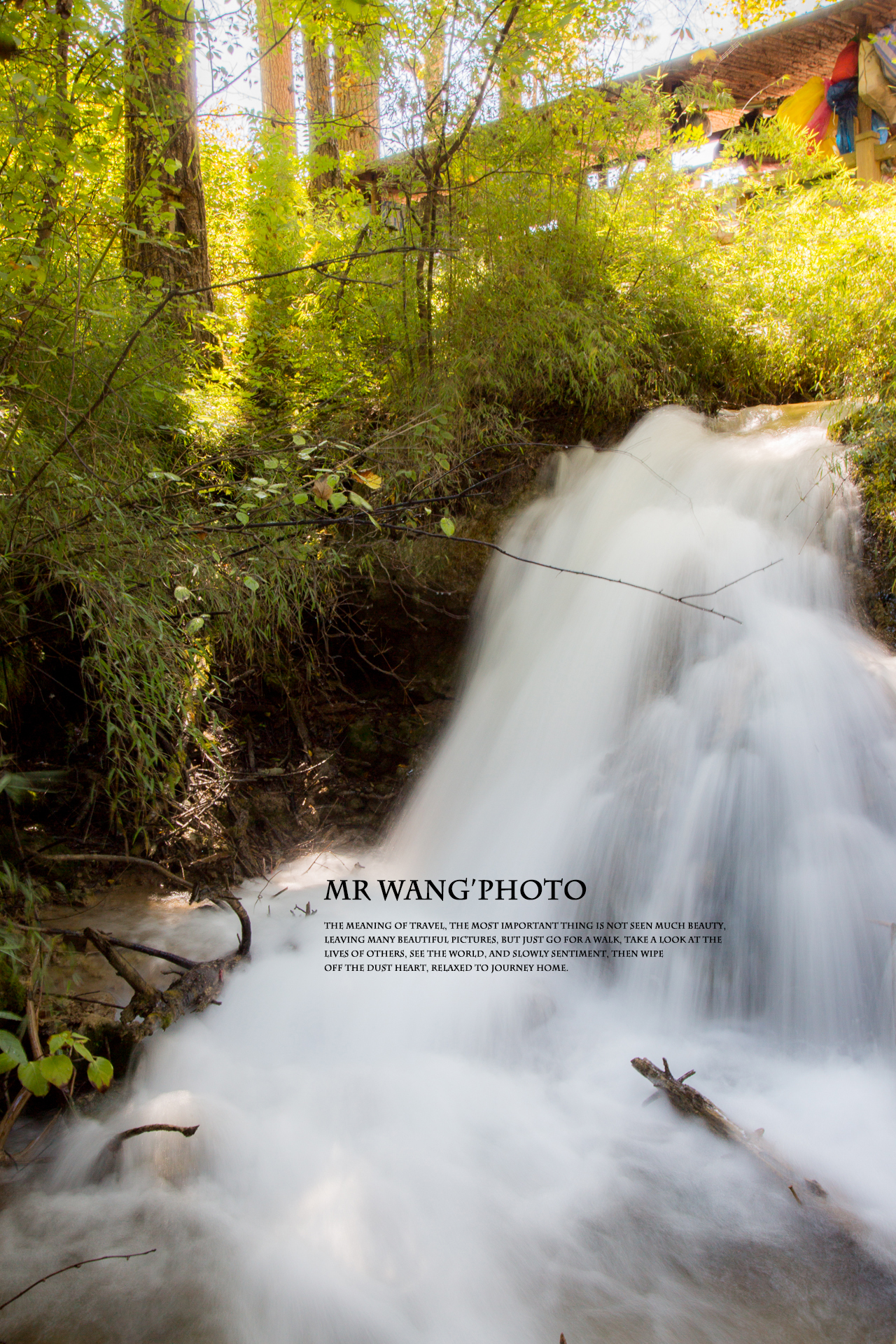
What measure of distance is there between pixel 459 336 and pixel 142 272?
7.89 ft

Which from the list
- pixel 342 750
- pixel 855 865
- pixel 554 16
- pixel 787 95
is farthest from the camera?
pixel 787 95

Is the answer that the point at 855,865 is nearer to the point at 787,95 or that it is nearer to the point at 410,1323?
the point at 410,1323

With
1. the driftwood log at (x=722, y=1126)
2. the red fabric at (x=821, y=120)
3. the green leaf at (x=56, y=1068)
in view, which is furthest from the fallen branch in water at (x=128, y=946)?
the red fabric at (x=821, y=120)

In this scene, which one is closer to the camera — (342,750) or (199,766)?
(199,766)

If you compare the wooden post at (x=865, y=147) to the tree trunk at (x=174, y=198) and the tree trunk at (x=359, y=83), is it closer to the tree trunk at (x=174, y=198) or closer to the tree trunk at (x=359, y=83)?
the tree trunk at (x=359, y=83)

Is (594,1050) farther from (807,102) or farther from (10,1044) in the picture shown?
(807,102)

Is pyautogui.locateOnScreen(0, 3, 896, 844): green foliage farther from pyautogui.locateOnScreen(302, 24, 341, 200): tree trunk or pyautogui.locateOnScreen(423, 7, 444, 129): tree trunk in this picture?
pyautogui.locateOnScreen(302, 24, 341, 200): tree trunk

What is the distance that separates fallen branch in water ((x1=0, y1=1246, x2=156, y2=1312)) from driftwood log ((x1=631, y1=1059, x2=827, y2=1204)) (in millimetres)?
1437

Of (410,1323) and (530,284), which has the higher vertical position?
(530,284)

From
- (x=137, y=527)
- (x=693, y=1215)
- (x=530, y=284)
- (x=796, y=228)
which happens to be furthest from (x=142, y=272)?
(x=693, y=1215)

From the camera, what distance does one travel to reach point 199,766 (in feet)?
11.9

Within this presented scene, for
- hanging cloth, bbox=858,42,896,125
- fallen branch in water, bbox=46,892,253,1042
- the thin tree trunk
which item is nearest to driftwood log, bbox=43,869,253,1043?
fallen branch in water, bbox=46,892,253,1042

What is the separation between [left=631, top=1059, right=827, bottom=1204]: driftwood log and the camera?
6.57ft

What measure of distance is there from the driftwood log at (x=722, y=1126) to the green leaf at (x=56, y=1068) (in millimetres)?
1612
